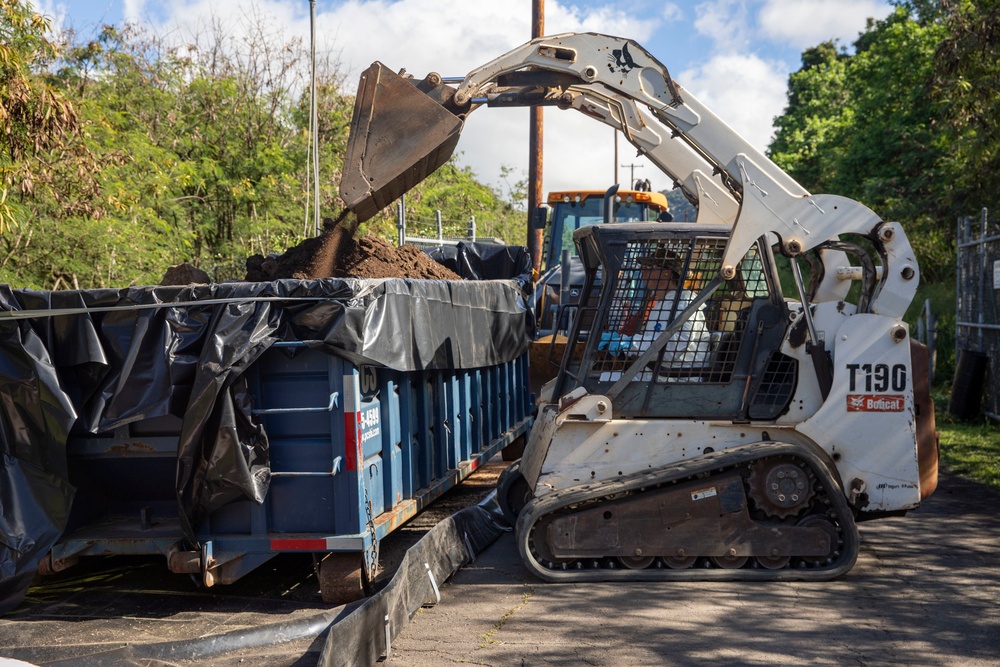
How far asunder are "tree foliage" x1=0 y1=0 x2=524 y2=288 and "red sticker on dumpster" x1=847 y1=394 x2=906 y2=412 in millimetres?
7377

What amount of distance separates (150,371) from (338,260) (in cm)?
233

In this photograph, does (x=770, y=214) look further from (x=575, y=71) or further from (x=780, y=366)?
(x=575, y=71)

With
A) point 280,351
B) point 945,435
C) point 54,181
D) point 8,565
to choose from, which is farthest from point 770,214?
point 54,181

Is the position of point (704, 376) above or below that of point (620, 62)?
below

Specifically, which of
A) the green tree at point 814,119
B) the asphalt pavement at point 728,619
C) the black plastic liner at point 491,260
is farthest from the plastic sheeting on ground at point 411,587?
the green tree at point 814,119

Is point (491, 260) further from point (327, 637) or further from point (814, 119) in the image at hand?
point (814, 119)

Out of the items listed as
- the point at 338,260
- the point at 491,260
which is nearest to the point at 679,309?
the point at 338,260

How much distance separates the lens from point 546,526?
6.12 meters

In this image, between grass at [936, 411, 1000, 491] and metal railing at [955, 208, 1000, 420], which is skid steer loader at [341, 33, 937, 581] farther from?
metal railing at [955, 208, 1000, 420]

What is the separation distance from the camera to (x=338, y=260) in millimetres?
7457

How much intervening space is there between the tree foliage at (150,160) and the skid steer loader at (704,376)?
4704mm

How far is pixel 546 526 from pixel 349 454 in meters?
1.55

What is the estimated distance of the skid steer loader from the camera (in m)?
6.05

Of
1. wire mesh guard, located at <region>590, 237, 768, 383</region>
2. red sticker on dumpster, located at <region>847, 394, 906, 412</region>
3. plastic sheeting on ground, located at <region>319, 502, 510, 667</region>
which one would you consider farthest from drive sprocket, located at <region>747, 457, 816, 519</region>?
plastic sheeting on ground, located at <region>319, 502, 510, 667</region>
